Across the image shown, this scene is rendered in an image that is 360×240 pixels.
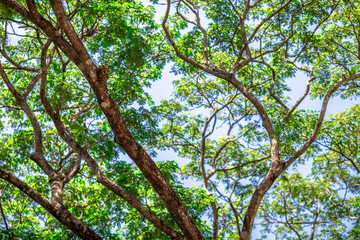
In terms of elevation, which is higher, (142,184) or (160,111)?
(160,111)

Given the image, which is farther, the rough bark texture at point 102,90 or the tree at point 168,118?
the tree at point 168,118

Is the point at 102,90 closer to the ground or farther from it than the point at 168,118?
closer to the ground

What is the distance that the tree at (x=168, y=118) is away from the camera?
611cm

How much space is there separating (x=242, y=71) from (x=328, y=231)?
5.68m

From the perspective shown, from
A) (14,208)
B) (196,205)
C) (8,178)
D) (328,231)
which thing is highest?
(328,231)

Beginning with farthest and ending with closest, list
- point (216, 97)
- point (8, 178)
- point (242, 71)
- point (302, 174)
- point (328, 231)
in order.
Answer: point (302, 174)
point (328, 231)
point (216, 97)
point (242, 71)
point (8, 178)

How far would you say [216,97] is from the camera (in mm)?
10219

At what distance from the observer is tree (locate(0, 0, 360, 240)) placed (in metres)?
6.11

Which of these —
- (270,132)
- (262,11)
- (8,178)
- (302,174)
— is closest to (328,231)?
(302,174)

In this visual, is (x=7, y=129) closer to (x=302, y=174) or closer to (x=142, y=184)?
(x=142, y=184)

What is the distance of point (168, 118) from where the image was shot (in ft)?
32.6

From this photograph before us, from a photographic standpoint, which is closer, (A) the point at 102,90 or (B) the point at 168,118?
(A) the point at 102,90

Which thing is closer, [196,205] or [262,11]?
[196,205]

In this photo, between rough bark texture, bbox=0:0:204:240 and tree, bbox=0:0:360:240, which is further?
tree, bbox=0:0:360:240
